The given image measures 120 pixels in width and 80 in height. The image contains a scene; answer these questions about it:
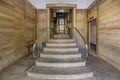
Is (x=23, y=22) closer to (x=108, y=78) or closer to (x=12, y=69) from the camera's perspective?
(x=12, y=69)

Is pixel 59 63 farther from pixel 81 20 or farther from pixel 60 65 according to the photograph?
pixel 81 20

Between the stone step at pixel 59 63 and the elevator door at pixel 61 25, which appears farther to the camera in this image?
the elevator door at pixel 61 25

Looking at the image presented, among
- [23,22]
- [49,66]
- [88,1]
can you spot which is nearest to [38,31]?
[23,22]

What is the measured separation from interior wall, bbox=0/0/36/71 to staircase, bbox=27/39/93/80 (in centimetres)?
119

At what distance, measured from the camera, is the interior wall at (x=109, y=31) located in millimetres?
5291

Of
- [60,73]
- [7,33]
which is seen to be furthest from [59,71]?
[7,33]

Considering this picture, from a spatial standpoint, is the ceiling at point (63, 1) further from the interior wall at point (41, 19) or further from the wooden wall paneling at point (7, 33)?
the wooden wall paneling at point (7, 33)

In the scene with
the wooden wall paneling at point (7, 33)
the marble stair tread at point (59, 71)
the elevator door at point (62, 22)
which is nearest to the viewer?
the marble stair tread at point (59, 71)

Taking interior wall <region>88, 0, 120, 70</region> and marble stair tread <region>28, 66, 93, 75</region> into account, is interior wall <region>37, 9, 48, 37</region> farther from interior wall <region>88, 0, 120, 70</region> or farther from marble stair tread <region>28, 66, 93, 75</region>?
marble stair tread <region>28, 66, 93, 75</region>

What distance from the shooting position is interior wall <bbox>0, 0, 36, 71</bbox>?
16.9ft

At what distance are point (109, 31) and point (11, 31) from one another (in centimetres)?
416

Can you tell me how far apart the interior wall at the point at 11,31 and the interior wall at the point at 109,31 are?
4.09 meters

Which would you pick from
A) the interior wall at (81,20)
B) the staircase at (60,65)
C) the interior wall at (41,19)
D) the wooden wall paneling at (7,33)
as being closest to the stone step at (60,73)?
the staircase at (60,65)

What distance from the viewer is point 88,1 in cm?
1027
